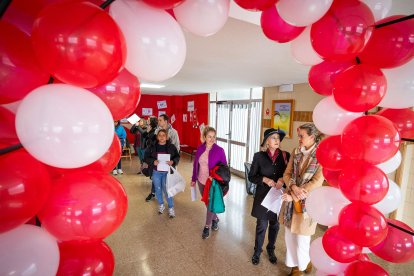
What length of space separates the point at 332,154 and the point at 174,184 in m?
2.49

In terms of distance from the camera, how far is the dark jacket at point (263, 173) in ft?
6.99

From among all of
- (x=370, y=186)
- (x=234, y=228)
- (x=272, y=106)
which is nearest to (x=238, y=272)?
(x=234, y=228)

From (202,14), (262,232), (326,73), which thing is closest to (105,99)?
(202,14)

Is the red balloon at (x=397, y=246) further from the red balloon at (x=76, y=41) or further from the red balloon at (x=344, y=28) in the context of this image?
the red balloon at (x=76, y=41)

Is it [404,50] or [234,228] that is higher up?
[404,50]

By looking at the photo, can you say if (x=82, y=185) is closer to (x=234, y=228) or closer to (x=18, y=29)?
(x=18, y=29)

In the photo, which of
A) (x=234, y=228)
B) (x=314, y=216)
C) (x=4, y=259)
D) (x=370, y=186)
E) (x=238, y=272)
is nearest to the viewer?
(x=4, y=259)

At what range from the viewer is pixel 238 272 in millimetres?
2131

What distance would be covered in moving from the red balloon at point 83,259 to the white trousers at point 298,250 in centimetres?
182

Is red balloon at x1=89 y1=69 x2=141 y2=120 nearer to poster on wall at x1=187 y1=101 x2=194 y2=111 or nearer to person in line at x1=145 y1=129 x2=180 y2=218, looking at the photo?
person in line at x1=145 y1=129 x2=180 y2=218

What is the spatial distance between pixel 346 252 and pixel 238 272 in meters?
1.42

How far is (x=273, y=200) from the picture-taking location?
6.84 feet

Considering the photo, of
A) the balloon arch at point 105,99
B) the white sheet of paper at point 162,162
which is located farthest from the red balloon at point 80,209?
the white sheet of paper at point 162,162

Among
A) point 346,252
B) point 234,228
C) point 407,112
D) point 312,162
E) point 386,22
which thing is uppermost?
point 386,22
